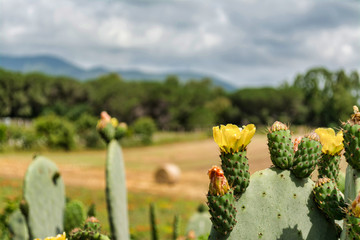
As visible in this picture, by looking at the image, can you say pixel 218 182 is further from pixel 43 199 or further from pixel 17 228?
pixel 17 228

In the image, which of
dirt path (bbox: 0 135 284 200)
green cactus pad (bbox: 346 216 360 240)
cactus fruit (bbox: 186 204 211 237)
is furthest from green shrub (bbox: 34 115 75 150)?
green cactus pad (bbox: 346 216 360 240)

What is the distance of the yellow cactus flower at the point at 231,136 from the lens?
1.38m

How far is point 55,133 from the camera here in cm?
2428

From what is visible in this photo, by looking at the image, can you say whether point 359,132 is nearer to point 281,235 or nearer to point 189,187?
point 281,235

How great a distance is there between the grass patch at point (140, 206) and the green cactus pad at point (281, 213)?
614 cm

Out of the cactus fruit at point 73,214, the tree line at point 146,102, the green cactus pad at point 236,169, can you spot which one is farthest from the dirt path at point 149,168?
the tree line at point 146,102

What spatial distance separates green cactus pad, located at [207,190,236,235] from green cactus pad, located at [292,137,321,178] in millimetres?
295

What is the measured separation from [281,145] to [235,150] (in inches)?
6.6

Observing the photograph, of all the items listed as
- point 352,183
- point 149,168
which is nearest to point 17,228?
point 352,183

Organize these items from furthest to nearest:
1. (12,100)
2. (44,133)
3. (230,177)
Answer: (12,100)
(44,133)
(230,177)

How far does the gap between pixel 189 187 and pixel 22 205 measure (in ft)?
39.2

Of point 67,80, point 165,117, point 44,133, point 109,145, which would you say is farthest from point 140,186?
point 67,80

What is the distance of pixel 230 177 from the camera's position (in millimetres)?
1405

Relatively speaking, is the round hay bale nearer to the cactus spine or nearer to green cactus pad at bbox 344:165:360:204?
the cactus spine
